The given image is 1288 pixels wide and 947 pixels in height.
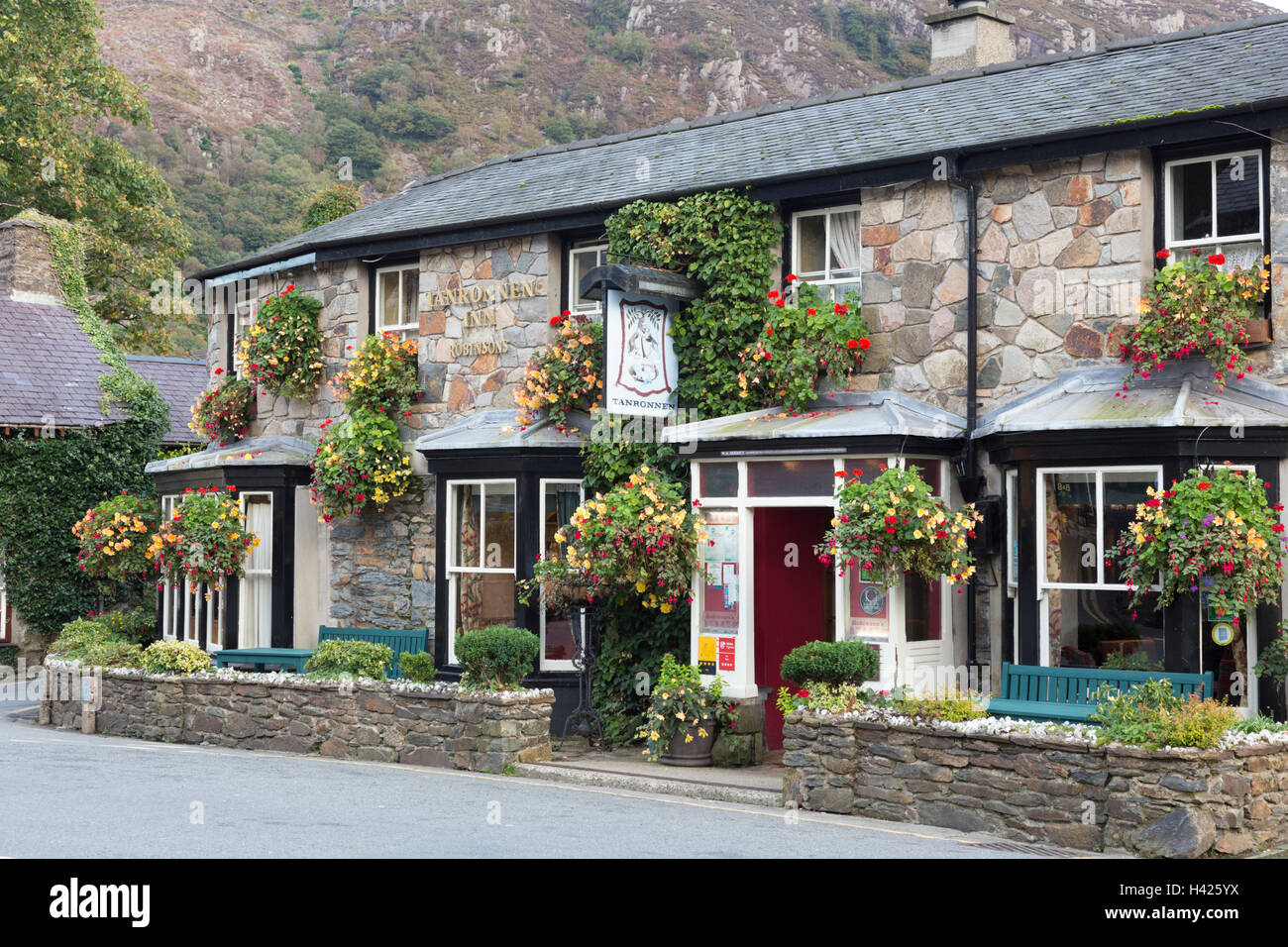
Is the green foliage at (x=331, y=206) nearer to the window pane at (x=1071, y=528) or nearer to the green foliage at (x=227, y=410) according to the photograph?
the green foliage at (x=227, y=410)

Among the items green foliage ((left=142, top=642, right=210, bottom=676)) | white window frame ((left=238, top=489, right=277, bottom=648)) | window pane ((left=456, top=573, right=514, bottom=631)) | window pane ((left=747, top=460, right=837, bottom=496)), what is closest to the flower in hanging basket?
white window frame ((left=238, top=489, right=277, bottom=648))

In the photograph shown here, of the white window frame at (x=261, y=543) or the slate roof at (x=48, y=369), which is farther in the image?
the slate roof at (x=48, y=369)

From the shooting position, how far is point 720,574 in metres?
12.6

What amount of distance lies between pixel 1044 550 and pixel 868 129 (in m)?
5.05

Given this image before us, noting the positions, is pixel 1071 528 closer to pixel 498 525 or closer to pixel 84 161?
pixel 498 525

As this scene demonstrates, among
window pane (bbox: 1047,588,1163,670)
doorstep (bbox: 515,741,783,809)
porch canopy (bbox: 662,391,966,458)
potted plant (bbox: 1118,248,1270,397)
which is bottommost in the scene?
doorstep (bbox: 515,741,783,809)

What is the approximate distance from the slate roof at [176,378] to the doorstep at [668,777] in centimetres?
1517

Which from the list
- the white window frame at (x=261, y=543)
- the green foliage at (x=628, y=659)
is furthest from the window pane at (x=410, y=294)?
the green foliage at (x=628, y=659)

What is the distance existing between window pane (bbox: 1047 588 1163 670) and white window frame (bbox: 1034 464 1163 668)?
0.05 metres

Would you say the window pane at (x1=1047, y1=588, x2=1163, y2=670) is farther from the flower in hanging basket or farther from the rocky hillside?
the rocky hillside

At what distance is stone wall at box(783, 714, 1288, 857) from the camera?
8469mm

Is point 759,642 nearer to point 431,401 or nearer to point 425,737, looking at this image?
point 425,737

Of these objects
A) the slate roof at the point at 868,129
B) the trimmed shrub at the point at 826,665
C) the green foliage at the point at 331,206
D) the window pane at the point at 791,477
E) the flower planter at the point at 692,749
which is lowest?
the flower planter at the point at 692,749

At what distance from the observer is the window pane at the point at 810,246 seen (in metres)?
13.3
